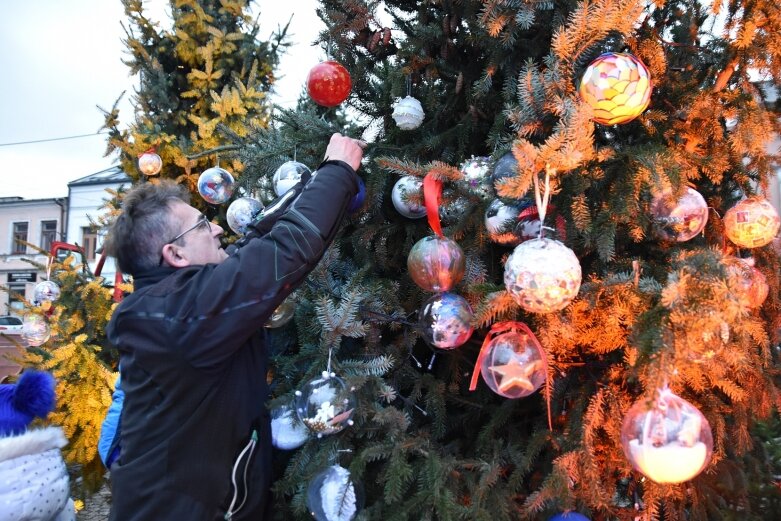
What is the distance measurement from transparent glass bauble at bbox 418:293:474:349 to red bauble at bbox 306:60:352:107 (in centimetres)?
89

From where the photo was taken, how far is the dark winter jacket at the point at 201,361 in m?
1.58

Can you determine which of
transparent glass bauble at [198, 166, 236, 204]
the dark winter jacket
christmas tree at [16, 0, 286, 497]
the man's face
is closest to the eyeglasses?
the man's face

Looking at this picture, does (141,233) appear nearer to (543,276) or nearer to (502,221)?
(502,221)

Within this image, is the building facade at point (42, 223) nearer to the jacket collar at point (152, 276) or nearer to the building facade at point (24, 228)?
the building facade at point (24, 228)

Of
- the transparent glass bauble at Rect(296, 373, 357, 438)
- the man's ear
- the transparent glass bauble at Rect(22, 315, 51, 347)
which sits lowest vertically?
the transparent glass bauble at Rect(22, 315, 51, 347)

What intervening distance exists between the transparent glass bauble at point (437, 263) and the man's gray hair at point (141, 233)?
853 mm

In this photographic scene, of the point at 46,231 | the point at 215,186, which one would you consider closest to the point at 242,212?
the point at 215,186

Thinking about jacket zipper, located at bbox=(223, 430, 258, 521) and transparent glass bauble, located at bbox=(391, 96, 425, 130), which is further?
transparent glass bauble, located at bbox=(391, 96, 425, 130)

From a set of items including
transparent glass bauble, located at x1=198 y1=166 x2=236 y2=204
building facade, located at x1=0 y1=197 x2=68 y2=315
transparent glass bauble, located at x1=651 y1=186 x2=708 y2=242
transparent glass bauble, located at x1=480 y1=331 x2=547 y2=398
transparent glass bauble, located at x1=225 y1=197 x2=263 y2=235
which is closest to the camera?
transparent glass bauble, located at x1=480 y1=331 x2=547 y2=398

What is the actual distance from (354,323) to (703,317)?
1.00m

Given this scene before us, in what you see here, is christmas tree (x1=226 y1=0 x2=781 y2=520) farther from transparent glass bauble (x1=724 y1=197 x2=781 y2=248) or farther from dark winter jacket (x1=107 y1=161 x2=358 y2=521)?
dark winter jacket (x1=107 y1=161 x2=358 y2=521)

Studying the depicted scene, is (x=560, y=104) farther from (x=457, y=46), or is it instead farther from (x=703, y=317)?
(x=457, y=46)

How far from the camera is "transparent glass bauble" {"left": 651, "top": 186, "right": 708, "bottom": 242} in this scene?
5.12ft

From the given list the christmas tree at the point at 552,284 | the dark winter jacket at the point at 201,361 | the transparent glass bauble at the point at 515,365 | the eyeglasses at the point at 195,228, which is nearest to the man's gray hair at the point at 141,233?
the eyeglasses at the point at 195,228
